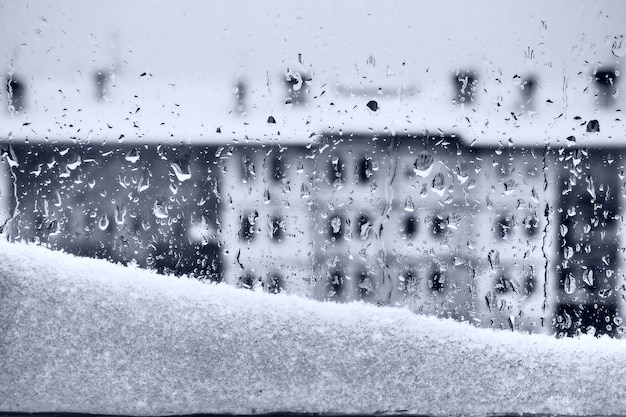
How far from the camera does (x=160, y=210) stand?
151 centimetres

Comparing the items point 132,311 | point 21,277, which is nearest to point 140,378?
point 132,311

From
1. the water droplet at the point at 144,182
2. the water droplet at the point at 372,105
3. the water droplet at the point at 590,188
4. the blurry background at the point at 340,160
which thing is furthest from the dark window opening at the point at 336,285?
the water droplet at the point at 590,188

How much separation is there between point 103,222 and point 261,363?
0.69 metres

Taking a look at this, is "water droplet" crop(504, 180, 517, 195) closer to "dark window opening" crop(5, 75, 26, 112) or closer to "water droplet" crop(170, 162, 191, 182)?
"water droplet" crop(170, 162, 191, 182)

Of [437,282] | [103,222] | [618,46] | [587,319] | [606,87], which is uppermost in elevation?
[618,46]

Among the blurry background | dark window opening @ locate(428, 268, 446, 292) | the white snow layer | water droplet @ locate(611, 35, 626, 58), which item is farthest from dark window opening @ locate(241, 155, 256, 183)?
water droplet @ locate(611, 35, 626, 58)

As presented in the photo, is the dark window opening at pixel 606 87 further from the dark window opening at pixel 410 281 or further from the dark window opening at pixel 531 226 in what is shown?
the dark window opening at pixel 410 281

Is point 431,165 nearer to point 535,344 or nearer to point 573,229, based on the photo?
point 573,229

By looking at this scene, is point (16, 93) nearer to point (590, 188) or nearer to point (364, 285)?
point (364, 285)

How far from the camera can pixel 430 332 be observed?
1.17m

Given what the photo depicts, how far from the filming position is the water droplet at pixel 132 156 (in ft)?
4.98

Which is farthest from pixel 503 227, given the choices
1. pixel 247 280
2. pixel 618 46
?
pixel 247 280

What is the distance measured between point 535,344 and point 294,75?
988 millimetres

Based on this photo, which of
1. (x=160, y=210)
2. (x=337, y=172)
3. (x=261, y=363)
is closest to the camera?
(x=261, y=363)
